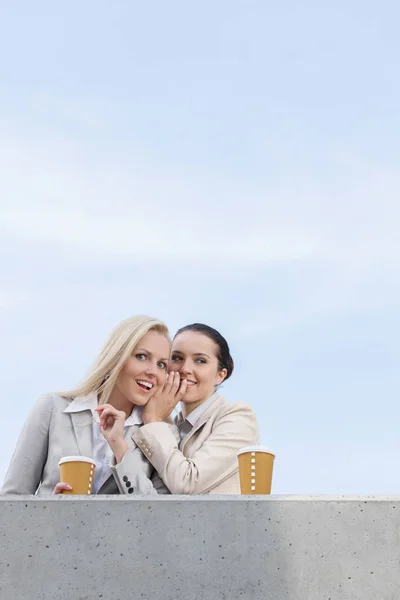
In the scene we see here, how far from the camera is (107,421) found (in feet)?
11.6

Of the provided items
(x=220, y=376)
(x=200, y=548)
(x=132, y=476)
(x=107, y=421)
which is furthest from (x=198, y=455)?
(x=200, y=548)

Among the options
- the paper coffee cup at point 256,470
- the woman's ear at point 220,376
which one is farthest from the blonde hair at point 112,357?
the paper coffee cup at point 256,470

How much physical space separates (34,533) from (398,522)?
3.60 ft

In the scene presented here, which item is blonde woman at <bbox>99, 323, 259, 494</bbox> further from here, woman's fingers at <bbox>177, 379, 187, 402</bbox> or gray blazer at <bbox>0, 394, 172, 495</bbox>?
gray blazer at <bbox>0, 394, 172, 495</bbox>

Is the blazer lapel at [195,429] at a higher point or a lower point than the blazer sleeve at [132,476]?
higher

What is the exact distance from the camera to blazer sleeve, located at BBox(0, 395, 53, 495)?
12.3 feet

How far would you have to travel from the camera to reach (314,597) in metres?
2.64

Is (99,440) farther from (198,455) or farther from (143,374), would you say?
(198,455)

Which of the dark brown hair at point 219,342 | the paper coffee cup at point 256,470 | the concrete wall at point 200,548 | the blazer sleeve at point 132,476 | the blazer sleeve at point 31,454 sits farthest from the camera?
the dark brown hair at point 219,342

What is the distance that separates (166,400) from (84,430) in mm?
395

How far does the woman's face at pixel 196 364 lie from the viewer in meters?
4.23

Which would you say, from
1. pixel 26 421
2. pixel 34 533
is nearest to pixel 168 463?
pixel 26 421

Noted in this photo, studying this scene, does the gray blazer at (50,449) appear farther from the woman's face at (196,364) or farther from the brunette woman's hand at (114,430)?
the woman's face at (196,364)

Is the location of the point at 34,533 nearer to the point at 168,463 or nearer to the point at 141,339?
the point at 168,463
